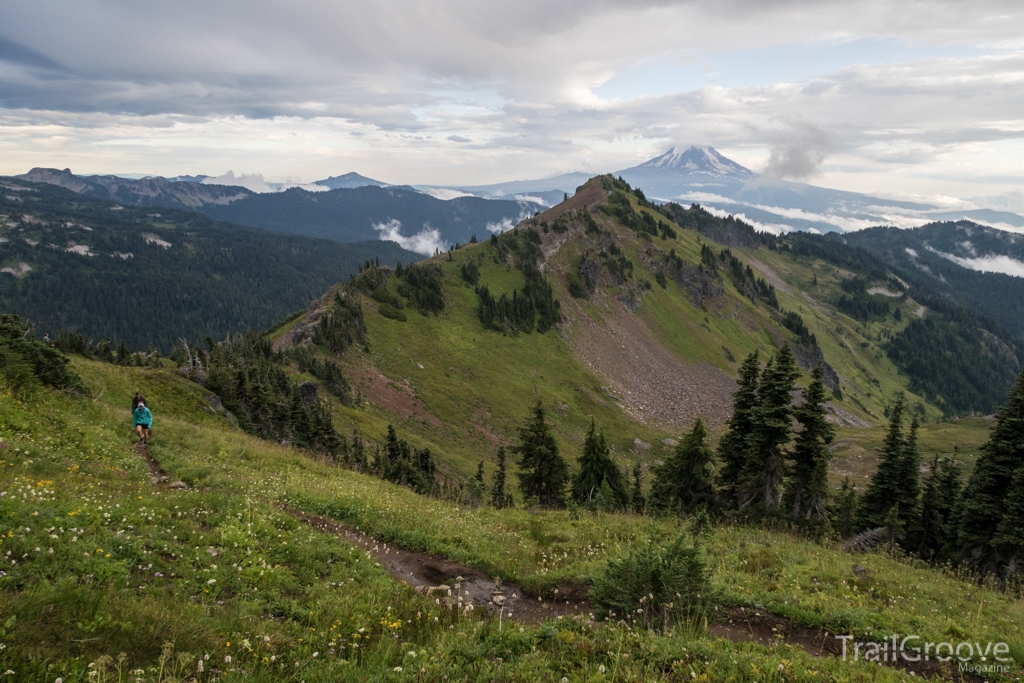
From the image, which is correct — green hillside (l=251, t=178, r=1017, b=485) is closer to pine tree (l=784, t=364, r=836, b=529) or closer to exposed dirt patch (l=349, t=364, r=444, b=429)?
exposed dirt patch (l=349, t=364, r=444, b=429)

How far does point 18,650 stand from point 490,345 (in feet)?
318

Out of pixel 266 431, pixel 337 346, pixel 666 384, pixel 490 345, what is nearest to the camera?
pixel 266 431

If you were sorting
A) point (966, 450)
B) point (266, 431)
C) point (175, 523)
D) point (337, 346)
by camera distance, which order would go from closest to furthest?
point (175, 523)
point (266, 431)
point (337, 346)
point (966, 450)

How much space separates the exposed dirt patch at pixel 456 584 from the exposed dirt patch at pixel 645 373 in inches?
3758

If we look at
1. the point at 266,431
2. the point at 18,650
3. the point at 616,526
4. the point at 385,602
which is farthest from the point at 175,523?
the point at 266,431

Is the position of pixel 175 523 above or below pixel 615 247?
below

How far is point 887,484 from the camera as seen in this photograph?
3588cm

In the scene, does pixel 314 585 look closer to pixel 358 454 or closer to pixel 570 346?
pixel 358 454

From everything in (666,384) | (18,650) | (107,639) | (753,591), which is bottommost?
(666,384)

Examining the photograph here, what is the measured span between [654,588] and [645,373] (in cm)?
11403

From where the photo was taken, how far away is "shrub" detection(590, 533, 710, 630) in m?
8.87

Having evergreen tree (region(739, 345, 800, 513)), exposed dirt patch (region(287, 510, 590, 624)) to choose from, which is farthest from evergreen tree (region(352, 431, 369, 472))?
exposed dirt patch (region(287, 510, 590, 624))

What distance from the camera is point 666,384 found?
11881 centimetres

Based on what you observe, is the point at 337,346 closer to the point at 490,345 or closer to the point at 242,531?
the point at 490,345
